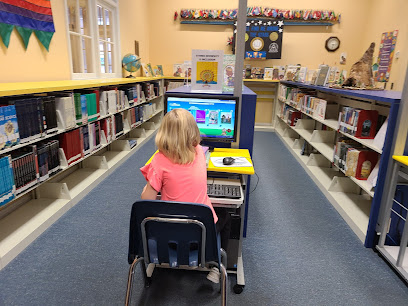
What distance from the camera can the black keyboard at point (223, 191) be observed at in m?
1.72

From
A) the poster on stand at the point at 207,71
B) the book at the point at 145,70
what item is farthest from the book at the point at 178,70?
the poster on stand at the point at 207,71

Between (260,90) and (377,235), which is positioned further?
(260,90)

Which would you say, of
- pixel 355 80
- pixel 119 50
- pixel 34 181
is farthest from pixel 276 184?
pixel 119 50

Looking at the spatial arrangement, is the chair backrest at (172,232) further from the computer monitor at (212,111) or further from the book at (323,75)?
the book at (323,75)

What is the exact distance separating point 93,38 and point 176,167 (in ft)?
12.2

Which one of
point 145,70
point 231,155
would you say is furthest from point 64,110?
point 145,70

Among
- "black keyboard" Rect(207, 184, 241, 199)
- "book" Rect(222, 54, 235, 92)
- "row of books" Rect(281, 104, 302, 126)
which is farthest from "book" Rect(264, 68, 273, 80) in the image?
"black keyboard" Rect(207, 184, 241, 199)

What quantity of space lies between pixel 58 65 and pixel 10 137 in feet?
5.27

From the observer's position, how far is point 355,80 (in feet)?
11.1

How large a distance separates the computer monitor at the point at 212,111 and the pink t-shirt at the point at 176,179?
2.45ft

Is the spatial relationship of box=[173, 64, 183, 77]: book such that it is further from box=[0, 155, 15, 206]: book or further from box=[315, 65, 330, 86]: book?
box=[0, 155, 15, 206]: book

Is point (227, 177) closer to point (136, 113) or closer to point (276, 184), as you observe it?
point (276, 184)

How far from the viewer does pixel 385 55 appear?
19.4ft

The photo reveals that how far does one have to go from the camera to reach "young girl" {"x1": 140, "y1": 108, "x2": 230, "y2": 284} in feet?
4.86
